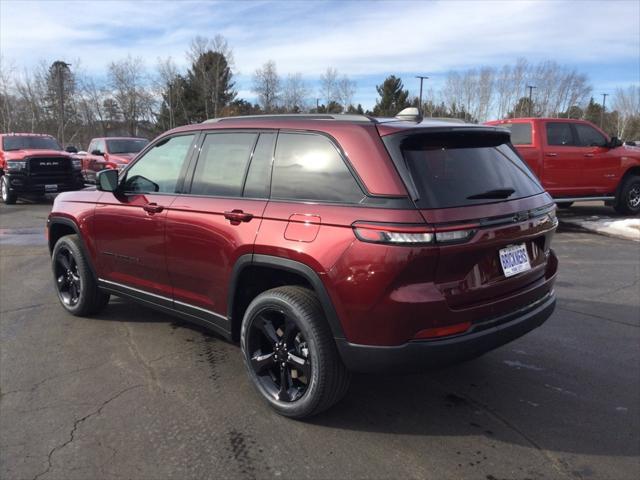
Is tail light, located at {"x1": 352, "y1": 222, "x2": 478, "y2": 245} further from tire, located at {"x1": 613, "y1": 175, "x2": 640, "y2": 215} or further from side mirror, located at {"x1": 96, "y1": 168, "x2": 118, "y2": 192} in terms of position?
tire, located at {"x1": 613, "y1": 175, "x2": 640, "y2": 215}

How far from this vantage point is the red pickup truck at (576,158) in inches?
424

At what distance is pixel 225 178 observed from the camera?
11.7ft

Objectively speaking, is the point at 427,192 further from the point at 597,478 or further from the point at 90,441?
the point at 90,441

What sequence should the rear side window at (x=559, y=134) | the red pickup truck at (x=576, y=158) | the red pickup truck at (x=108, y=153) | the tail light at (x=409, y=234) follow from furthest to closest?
the red pickup truck at (x=108, y=153) → the rear side window at (x=559, y=134) → the red pickup truck at (x=576, y=158) → the tail light at (x=409, y=234)

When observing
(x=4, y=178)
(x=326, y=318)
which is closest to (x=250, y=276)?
(x=326, y=318)

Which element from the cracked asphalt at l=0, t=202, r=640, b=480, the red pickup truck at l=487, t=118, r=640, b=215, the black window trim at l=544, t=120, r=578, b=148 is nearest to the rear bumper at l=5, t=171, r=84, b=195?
the cracked asphalt at l=0, t=202, r=640, b=480

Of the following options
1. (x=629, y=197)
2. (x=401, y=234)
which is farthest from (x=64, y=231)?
(x=629, y=197)

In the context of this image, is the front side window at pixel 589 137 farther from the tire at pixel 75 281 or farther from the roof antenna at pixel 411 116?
the tire at pixel 75 281

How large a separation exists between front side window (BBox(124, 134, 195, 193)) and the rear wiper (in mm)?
2192

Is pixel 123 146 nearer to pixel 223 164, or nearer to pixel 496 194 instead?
pixel 223 164

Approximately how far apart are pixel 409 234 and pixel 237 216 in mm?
1214

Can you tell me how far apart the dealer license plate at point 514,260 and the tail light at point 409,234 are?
37 cm

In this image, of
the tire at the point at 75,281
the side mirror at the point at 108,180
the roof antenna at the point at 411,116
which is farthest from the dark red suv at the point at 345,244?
the tire at the point at 75,281

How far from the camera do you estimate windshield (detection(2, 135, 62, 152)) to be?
49.9ft
